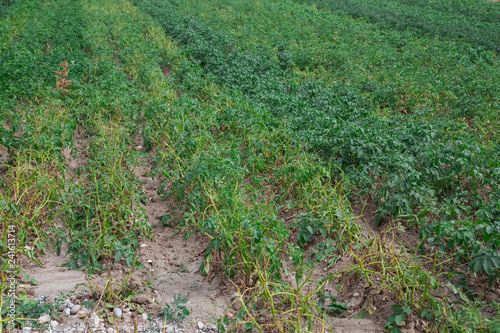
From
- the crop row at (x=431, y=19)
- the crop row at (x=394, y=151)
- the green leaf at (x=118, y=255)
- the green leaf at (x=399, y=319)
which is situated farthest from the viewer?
the crop row at (x=431, y=19)

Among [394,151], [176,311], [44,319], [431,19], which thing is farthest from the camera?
[431,19]

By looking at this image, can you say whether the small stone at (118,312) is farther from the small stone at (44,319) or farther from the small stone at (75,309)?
the small stone at (44,319)

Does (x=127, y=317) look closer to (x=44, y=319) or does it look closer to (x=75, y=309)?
(x=75, y=309)

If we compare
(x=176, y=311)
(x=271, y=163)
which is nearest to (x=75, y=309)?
(x=176, y=311)

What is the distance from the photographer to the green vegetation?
3346mm

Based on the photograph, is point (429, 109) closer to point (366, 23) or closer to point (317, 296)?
point (317, 296)

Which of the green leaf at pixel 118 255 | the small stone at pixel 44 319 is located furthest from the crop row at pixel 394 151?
the small stone at pixel 44 319

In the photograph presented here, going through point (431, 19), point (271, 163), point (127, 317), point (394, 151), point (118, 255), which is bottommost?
point (127, 317)

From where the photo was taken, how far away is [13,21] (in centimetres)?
1262

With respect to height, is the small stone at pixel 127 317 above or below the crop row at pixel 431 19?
below

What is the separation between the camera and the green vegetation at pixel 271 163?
132 inches

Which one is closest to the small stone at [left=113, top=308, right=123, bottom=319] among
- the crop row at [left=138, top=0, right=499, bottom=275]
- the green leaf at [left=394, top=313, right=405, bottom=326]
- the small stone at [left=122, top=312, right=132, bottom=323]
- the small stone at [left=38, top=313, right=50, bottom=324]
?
the small stone at [left=122, top=312, right=132, bottom=323]

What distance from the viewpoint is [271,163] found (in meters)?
5.62

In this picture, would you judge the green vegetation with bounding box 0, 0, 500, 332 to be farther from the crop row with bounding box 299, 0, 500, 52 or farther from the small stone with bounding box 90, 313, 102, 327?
the crop row with bounding box 299, 0, 500, 52
